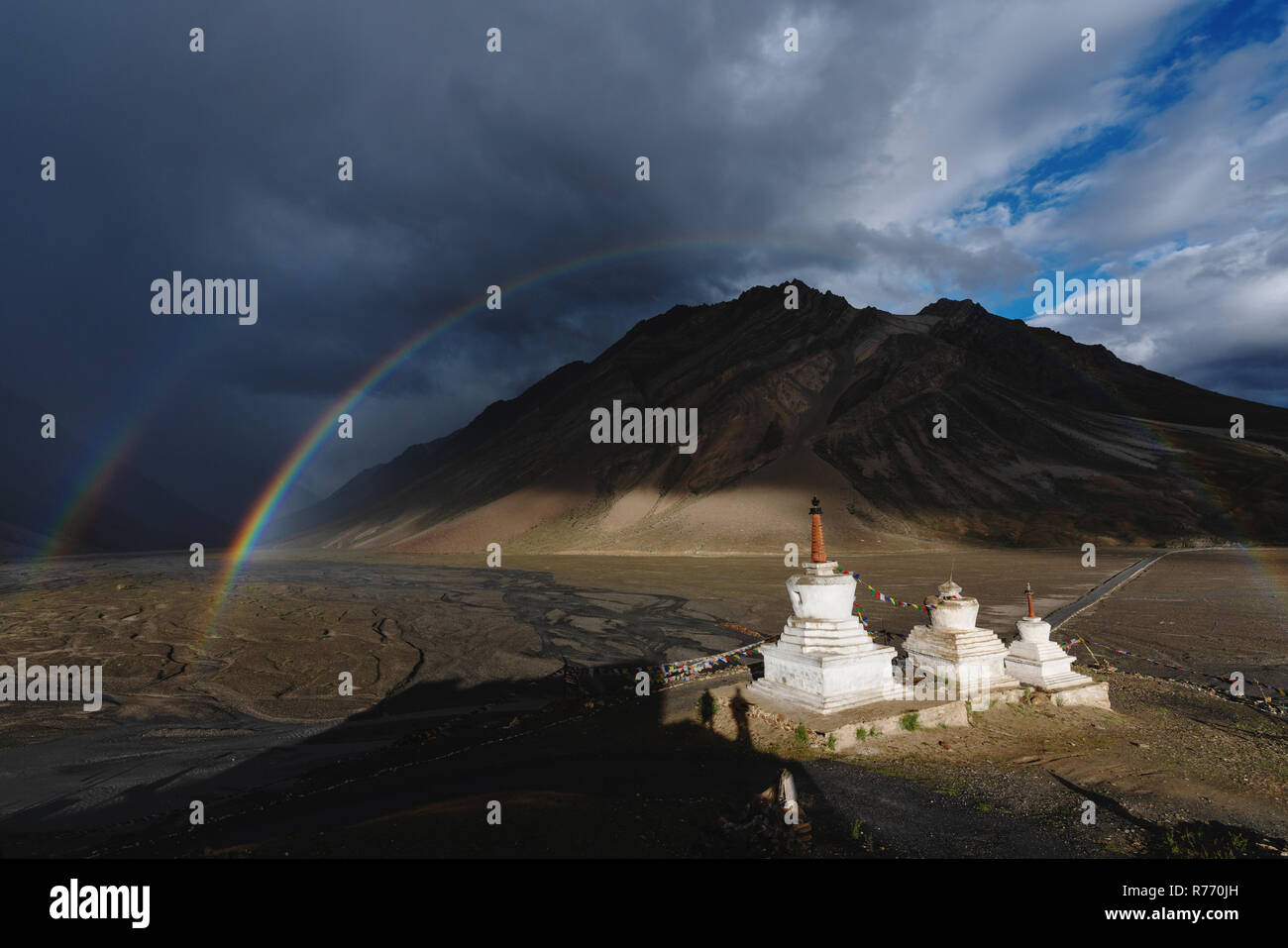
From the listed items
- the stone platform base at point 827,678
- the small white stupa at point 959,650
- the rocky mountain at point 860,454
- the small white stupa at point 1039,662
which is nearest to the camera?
the stone platform base at point 827,678

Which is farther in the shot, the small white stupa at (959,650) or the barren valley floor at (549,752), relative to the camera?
the small white stupa at (959,650)

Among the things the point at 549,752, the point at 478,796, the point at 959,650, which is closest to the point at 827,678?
the point at 959,650

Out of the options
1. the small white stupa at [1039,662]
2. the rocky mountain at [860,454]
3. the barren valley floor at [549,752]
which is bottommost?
the barren valley floor at [549,752]

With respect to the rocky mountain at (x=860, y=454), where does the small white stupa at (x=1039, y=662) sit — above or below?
below

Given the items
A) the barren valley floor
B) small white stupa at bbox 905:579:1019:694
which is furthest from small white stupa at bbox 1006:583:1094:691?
the barren valley floor

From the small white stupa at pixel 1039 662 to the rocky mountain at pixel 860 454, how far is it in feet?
150

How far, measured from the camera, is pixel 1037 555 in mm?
43312

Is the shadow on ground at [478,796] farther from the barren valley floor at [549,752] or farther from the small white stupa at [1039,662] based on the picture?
the small white stupa at [1039,662]

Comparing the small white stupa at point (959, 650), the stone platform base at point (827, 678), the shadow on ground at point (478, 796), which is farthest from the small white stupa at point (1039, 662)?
the shadow on ground at point (478, 796)

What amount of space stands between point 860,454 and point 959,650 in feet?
210

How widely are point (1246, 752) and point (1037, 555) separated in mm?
41492

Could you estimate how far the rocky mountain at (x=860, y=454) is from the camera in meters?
56.6
